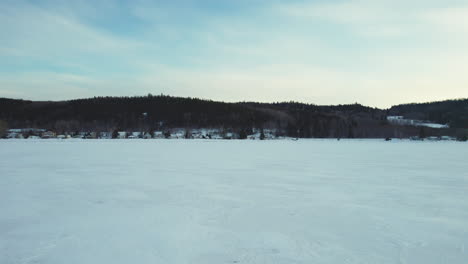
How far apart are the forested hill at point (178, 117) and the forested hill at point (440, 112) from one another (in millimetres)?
439

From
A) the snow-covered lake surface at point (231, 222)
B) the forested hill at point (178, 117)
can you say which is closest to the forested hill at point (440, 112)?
the forested hill at point (178, 117)

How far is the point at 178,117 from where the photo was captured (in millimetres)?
101562

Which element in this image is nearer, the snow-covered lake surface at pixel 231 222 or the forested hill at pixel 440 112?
the snow-covered lake surface at pixel 231 222

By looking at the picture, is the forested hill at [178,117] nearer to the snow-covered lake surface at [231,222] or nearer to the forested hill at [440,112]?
the forested hill at [440,112]

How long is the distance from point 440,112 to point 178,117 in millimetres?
87828

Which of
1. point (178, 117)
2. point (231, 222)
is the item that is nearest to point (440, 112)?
point (178, 117)

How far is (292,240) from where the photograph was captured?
390 cm

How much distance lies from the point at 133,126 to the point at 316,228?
94.5 meters

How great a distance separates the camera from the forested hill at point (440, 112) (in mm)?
92412

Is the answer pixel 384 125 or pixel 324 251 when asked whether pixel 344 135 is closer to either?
pixel 384 125

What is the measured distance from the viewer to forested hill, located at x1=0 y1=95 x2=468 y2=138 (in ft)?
281

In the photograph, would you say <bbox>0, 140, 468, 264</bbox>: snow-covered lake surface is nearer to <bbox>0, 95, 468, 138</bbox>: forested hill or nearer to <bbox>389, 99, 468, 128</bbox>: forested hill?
<bbox>0, 95, 468, 138</bbox>: forested hill

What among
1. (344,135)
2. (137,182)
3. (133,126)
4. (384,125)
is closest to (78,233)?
(137,182)

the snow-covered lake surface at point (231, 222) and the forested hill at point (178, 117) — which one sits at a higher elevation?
the forested hill at point (178, 117)
